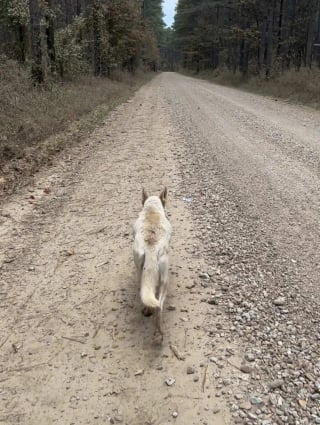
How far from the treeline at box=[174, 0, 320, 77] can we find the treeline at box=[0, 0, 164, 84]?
867 cm

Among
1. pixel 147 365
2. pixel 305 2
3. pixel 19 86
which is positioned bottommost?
pixel 147 365

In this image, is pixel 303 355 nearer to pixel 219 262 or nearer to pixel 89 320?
pixel 219 262

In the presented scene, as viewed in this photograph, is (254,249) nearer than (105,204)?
Yes

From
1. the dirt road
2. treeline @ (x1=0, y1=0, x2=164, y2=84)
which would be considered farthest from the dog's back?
treeline @ (x1=0, y1=0, x2=164, y2=84)

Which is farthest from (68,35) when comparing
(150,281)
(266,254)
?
(150,281)

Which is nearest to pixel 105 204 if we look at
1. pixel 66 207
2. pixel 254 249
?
pixel 66 207

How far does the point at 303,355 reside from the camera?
313cm

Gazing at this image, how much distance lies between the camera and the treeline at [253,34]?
1150 inches

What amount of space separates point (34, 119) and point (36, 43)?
5159mm

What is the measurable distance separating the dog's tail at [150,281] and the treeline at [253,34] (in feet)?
71.3

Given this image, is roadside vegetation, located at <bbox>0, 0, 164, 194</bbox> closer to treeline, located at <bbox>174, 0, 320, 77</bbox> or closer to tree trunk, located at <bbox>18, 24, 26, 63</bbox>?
tree trunk, located at <bbox>18, 24, 26, 63</bbox>

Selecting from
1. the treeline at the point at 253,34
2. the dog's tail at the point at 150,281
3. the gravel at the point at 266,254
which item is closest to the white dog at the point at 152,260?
the dog's tail at the point at 150,281

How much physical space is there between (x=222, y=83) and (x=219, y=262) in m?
33.5

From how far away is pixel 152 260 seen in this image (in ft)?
10.8
